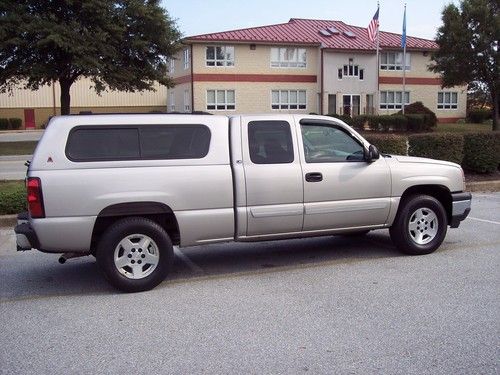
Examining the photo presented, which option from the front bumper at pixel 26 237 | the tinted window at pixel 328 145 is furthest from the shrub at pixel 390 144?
the front bumper at pixel 26 237

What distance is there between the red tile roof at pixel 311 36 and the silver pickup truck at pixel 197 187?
37.5 m

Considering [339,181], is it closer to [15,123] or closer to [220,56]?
[220,56]

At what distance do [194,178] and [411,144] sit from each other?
8726 mm

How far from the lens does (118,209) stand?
19.5 feet

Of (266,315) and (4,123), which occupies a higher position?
(4,123)

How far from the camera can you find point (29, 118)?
60656 millimetres

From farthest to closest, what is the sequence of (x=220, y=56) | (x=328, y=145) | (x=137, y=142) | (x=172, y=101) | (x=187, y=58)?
(x=172, y=101) < (x=187, y=58) < (x=220, y=56) < (x=328, y=145) < (x=137, y=142)

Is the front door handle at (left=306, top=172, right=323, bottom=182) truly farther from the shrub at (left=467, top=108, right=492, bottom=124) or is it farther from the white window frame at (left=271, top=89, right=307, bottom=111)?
the shrub at (left=467, top=108, right=492, bottom=124)

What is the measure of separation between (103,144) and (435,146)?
376 inches

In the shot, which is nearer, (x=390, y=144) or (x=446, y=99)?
(x=390, y=144)

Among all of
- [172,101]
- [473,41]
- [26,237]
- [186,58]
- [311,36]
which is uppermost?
[311,36]

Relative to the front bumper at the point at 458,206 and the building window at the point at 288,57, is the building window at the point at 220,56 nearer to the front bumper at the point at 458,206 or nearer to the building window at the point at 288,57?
the building window at the point at 288,57

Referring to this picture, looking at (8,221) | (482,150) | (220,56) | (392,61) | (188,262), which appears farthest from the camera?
(392,61)

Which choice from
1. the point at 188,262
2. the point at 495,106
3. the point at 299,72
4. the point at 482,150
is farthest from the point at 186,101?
the point at 188,262
